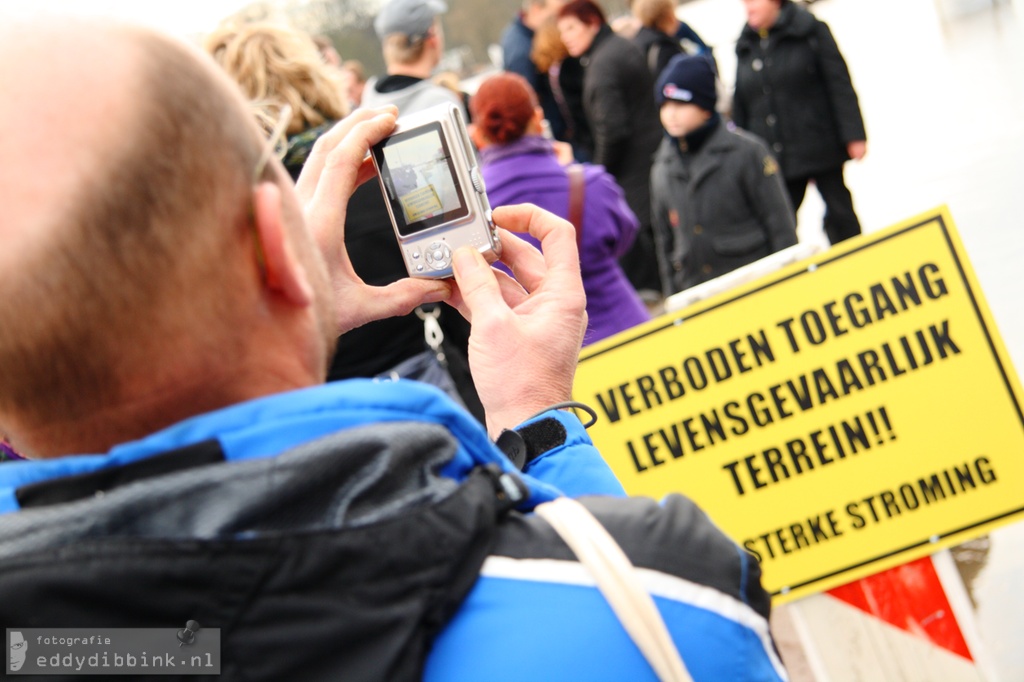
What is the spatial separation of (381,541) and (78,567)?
0.75 ft

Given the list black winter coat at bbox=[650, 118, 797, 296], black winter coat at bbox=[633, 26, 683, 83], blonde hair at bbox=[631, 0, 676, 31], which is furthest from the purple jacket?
blonde hair at bbox=[631, 0, 676, 31]

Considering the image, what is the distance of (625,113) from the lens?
674 centimetres

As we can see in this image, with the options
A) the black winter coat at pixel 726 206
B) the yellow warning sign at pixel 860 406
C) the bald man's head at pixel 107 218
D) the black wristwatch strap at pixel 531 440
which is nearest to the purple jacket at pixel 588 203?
the yellow warning sign at pixel 860 406

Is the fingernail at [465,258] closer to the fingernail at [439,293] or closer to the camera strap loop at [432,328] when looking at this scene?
the fingernail at [439,293]

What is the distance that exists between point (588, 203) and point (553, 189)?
149 millimetres

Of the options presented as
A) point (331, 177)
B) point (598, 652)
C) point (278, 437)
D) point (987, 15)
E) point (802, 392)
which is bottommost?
point (987, 15)

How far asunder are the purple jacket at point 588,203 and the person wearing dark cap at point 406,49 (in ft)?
2.22

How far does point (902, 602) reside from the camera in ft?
9.93

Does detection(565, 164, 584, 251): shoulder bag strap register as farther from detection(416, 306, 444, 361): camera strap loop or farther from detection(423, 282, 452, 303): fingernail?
detection(423, 282, 452, 303): fingernail

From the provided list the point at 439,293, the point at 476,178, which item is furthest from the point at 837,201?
the point at 439,293

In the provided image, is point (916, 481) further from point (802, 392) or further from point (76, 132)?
point (76, 132)

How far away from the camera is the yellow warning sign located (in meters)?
3.02

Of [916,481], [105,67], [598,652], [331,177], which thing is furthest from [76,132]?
[916,481]

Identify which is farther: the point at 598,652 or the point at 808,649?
the point at 808,649
